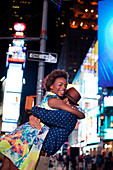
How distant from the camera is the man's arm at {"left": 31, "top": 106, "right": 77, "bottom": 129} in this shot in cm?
306

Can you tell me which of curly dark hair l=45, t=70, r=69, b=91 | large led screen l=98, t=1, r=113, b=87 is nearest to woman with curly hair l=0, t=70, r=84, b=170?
curly dark hair l=45, t=70, r=69, b=91

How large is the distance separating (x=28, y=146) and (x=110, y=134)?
2643cm

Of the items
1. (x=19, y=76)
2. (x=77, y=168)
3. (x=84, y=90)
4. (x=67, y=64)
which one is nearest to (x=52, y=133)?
(x=77, y=168)

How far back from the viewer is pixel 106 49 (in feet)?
37.7

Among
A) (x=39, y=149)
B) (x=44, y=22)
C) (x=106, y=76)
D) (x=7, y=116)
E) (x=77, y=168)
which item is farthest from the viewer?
(x=7, y=116)

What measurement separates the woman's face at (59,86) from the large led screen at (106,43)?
7.95m

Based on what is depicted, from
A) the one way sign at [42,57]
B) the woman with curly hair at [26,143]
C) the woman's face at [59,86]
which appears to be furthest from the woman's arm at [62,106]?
the one way sign at [42,57]

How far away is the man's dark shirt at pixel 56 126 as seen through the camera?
3.03 metres

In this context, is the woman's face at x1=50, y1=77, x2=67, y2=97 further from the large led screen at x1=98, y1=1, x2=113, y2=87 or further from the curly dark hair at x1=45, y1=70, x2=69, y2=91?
the large led screen at x1=98, y1=1, x2=113, y2=87

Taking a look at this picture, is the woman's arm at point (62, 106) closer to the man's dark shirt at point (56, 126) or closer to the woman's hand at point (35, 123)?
the man's dark shirt at point (56, 126)

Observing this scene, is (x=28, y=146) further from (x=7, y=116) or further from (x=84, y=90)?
(x=84, y=90)

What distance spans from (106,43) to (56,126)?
911 centimetres

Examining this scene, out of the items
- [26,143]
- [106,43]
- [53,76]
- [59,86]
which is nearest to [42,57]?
[53,76]

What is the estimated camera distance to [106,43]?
38.2 ft
